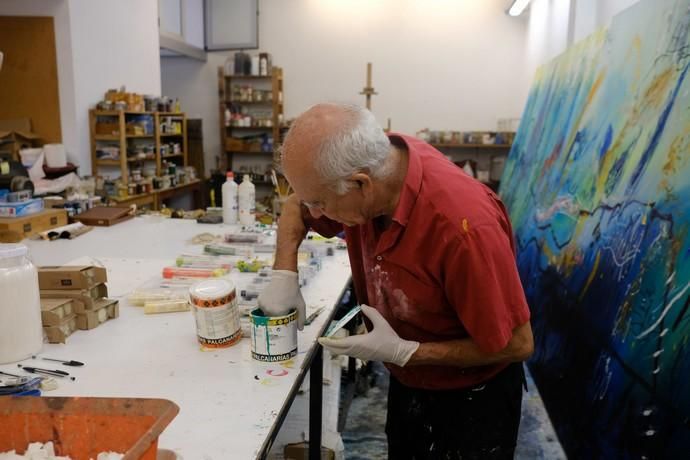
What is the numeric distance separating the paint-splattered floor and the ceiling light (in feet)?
14.1

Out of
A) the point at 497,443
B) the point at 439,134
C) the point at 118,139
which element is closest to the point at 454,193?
the point at 497,443

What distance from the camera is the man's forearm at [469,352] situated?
3.85 feet

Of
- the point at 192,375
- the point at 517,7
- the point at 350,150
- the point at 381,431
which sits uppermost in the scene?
the point at 517,7

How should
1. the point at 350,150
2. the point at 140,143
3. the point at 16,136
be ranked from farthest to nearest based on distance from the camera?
the point at 140,143 → the point at 16,136 → the point at 350,150

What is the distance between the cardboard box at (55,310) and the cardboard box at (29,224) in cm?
125

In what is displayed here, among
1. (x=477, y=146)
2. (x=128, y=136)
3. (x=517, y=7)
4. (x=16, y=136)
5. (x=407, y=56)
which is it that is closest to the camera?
(x=16, y=136)

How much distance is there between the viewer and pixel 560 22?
181 inches

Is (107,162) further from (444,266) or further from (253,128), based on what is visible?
(444,266)

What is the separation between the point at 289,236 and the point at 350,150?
0.60 metres

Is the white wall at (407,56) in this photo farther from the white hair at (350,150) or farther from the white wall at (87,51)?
the white hair at (350,150)

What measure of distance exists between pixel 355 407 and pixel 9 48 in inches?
165

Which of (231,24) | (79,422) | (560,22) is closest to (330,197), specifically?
(79,422)

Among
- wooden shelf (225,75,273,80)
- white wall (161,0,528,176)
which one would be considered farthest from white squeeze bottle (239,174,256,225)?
wooden shelf (225,75,273,80)

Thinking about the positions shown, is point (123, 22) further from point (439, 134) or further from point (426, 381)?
point (426, 381)
